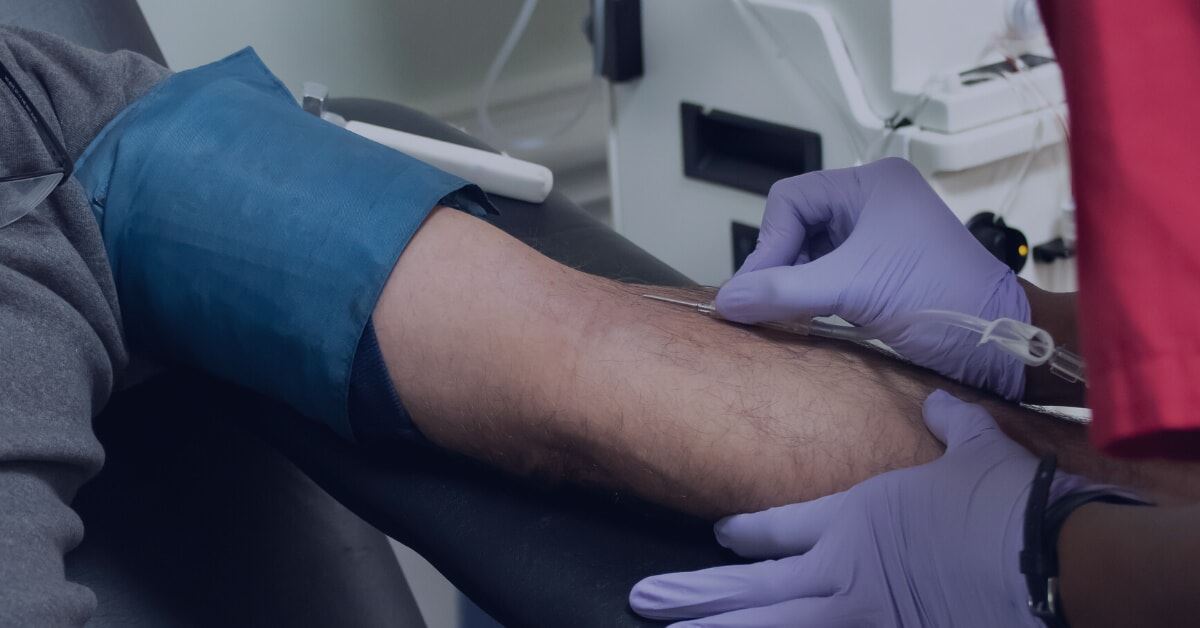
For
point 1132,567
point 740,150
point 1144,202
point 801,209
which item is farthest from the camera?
point 740,150

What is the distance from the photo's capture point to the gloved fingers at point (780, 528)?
0.71 meters

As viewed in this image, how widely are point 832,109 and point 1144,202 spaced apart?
0.88 m

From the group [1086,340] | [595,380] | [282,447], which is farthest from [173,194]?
[1086,340]

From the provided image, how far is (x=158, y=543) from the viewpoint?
941mm

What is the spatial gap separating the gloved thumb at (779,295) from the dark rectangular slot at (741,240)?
2.06 feet

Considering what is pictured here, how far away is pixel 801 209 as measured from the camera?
946mm

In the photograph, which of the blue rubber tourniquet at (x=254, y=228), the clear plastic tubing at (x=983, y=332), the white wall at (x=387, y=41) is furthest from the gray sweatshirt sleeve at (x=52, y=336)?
the white wall at (x=387, y=41)

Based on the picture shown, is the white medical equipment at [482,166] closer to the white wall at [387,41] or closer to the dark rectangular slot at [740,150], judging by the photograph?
the dark rectangular slot at [740,150]

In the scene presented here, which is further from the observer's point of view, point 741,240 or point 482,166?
point 741,240

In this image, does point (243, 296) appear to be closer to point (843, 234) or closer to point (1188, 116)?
point (843, 234)

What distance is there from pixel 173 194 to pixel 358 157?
5.8 inches

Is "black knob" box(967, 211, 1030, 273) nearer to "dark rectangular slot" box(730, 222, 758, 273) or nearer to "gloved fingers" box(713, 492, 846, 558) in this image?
"dark rectangular slot" box(730, 222, 758, 273)

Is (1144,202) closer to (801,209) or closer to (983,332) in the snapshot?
(983,332)

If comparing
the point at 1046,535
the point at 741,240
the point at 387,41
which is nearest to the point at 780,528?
the point at 1046,535
